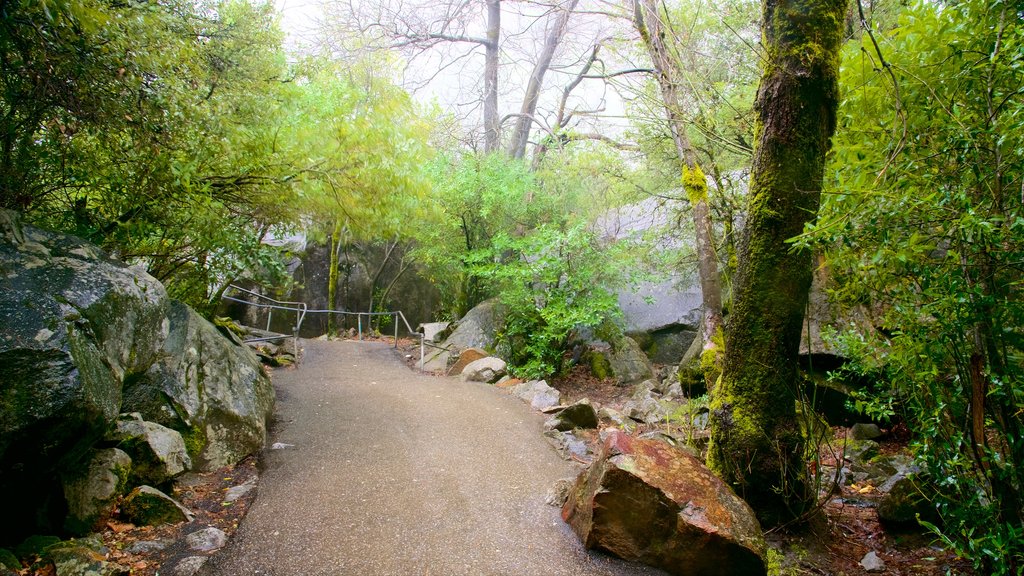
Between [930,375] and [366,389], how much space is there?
6.20 m

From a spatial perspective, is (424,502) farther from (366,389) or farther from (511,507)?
(366,389)

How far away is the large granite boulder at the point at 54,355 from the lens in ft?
7.11

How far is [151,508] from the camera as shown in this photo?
2994 millimetres

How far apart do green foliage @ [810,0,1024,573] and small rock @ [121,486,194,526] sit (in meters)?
4.18

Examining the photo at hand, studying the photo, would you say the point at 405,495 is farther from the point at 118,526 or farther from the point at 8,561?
the point at 8,561

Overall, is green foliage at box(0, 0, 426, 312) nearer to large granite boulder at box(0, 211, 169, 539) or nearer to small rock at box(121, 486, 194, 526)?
large granite boulder at box(0, 211, 169, 539)

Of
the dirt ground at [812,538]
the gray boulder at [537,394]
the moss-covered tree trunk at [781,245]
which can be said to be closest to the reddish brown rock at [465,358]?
the gray boulder at [537,394]

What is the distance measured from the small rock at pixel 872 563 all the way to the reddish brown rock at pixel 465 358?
6.28 meters

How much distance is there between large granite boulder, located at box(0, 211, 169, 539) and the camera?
7.11ft

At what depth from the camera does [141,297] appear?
309 centimetres

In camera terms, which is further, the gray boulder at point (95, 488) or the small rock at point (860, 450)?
the small rock at point (860, 450)

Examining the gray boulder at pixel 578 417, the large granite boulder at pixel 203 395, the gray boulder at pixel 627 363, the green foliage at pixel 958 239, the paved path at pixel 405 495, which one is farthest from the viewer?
the gray boulder at pixel 627 363

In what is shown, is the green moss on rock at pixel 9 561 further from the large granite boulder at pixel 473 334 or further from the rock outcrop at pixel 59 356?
the large granite boulder at pixel 473 334

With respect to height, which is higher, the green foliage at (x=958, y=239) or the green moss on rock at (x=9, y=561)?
the green foliage at (x=958, y=239)
